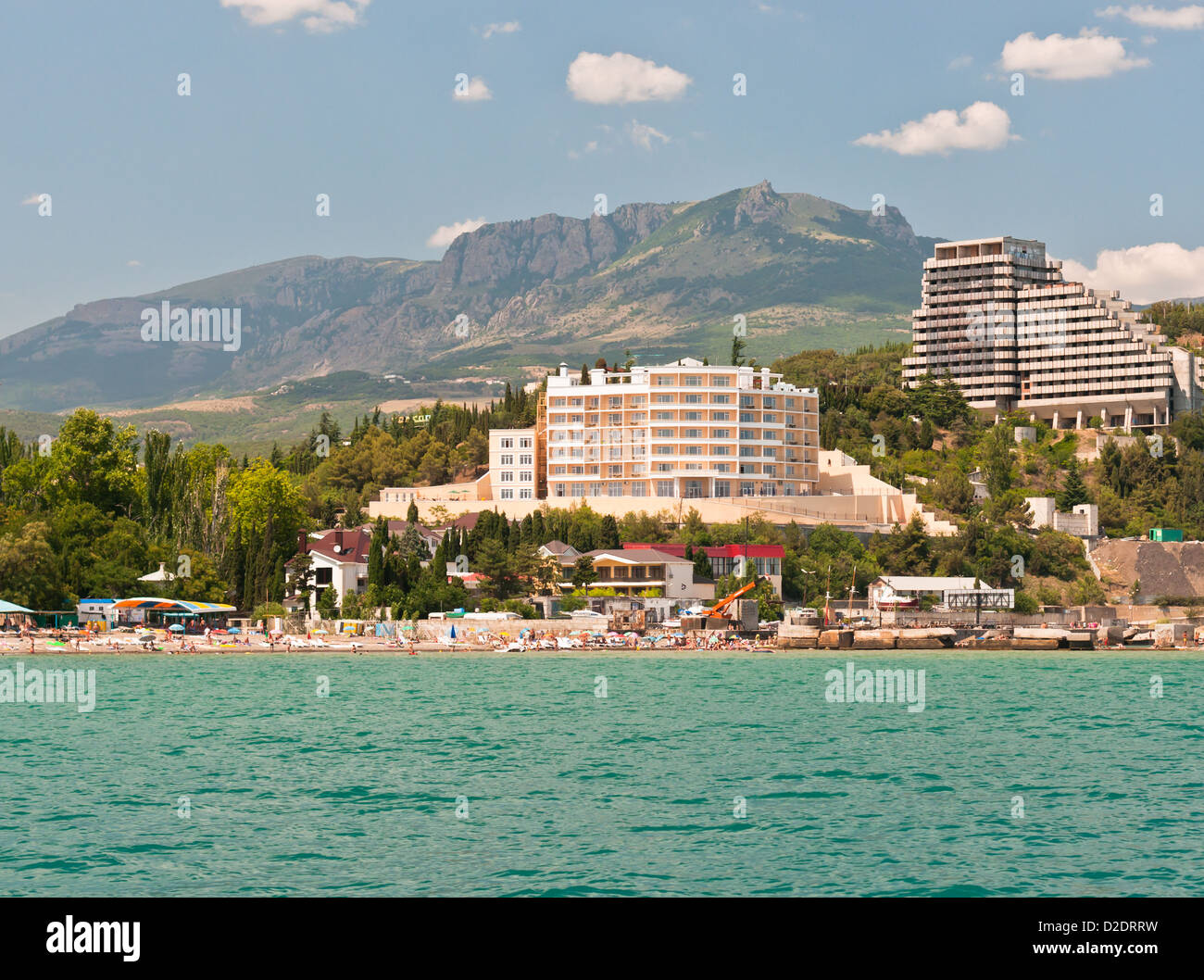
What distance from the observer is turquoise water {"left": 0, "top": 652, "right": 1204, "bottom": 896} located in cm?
2344

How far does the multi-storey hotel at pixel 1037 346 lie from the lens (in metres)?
175

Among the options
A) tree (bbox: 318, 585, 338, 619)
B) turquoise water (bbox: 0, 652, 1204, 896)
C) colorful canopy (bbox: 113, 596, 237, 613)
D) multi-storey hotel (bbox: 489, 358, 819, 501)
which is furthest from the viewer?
multi-storey hotel (bbox: 489, 358, 819, 501)

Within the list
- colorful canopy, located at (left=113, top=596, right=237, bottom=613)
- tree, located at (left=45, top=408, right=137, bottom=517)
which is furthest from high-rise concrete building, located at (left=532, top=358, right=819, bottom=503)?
colorful canopy, located at (left=113, top=596, right=237, bottom=613)

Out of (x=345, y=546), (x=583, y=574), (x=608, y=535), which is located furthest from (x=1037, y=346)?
(x=345, y=546)

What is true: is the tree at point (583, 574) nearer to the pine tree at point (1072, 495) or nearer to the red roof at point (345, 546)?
the red roof at point (345, 546)

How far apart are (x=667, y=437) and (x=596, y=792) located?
340 feet

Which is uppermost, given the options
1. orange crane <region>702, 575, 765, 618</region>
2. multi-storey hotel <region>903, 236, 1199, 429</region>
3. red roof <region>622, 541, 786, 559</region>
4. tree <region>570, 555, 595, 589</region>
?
multi-storey hotel <region>903, 236, 1199, 429</region>

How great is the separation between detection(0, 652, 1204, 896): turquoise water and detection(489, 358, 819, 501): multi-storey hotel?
70.8 metres

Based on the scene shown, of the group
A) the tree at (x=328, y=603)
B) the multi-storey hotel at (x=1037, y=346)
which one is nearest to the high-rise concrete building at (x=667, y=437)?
the tree at (x=328, y=603)

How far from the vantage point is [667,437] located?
13562cm

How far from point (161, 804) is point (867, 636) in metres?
76.8

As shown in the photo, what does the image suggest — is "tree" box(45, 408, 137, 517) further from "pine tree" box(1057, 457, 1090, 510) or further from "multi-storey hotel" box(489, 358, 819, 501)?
"pine tree" box(1057, 457, 1090, 510)

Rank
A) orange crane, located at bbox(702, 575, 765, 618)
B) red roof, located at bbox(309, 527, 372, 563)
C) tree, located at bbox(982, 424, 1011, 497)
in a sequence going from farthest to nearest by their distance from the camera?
1. tree, located at bbox(982, 424, 1011, 497)
2. red roof, located at bbox(309, 527, 372, 563)
3. orange crane, located at bbox(702, 575, 765, 618)
